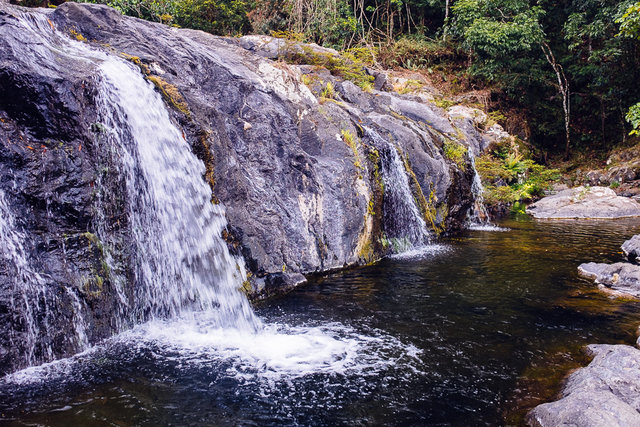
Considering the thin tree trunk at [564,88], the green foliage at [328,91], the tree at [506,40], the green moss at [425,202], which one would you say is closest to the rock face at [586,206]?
the thin tree trunk at [564,88]

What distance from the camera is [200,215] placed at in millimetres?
6027

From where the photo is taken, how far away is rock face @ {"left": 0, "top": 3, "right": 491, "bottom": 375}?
14.1 ft

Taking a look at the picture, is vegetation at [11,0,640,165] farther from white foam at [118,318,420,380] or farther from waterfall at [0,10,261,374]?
white foam at [118,318,420,380]

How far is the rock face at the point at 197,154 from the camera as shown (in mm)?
4297

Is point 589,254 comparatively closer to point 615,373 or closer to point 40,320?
point 615,373

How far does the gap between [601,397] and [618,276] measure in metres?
4.72

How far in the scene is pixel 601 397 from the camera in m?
3.06

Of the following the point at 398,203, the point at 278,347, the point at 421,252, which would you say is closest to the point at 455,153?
the point at 398,203

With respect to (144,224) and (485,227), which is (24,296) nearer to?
(144,224)

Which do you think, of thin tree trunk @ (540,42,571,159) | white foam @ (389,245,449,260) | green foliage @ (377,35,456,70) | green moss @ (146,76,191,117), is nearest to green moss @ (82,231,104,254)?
green moss @ (146,76,191,117)

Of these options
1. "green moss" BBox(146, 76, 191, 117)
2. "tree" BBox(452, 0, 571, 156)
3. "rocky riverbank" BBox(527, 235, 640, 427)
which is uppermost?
"tree" BBox(452, 0, 571, 156)

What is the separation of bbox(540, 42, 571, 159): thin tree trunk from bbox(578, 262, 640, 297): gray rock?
18.3 m

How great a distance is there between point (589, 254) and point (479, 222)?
5.55 m

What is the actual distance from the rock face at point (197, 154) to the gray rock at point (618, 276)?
4034 millimetres
